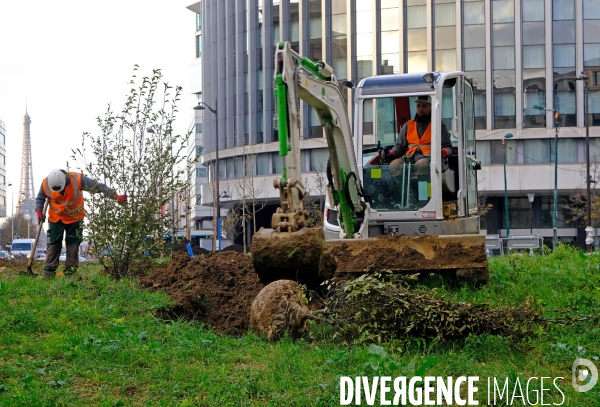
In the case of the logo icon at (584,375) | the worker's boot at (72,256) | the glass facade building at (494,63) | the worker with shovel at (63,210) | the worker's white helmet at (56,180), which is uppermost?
the glass facade building at (494,63)

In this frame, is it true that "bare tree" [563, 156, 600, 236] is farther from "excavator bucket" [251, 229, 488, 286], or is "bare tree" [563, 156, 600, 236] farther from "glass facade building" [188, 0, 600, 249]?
"excavator bucket" [251, 229, 488, 286]

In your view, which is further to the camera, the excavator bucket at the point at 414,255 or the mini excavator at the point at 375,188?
the excavator bucket at the point at 414,255

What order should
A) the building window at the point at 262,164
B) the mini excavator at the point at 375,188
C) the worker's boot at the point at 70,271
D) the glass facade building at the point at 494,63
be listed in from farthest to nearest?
the building window at the point at 262,164 → the glass facade building at the point at 494,63 → the worker's boot at the point at 70,271 → the mini excavator at the point at 375,188

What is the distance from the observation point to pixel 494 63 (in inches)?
1924

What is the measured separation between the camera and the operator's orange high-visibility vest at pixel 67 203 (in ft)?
38.9

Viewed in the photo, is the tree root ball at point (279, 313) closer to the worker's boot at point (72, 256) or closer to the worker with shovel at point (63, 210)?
the worker with shovel at point (63, 210)

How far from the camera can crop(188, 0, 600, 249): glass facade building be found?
48125mm

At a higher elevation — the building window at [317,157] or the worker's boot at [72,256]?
the building window at [317,157]

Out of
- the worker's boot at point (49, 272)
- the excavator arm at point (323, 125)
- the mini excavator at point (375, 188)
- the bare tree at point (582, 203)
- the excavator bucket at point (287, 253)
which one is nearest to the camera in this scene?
the excavator bucket at point (287, 253)

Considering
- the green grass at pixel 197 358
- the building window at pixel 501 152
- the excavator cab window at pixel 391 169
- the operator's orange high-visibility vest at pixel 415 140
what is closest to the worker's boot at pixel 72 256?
the green grass at pixel 197 358

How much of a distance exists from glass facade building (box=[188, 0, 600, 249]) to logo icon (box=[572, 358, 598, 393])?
Result: 1601 inches

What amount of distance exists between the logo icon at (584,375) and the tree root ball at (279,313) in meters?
2.39

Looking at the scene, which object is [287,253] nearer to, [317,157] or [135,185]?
[135,185]

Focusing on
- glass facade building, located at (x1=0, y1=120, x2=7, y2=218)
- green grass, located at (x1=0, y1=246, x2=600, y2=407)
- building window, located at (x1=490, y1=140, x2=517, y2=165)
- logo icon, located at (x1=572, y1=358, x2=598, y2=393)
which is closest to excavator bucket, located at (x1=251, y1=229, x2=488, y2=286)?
green grass, located at (x1=0, y1=246, x2=600, y2=407)
